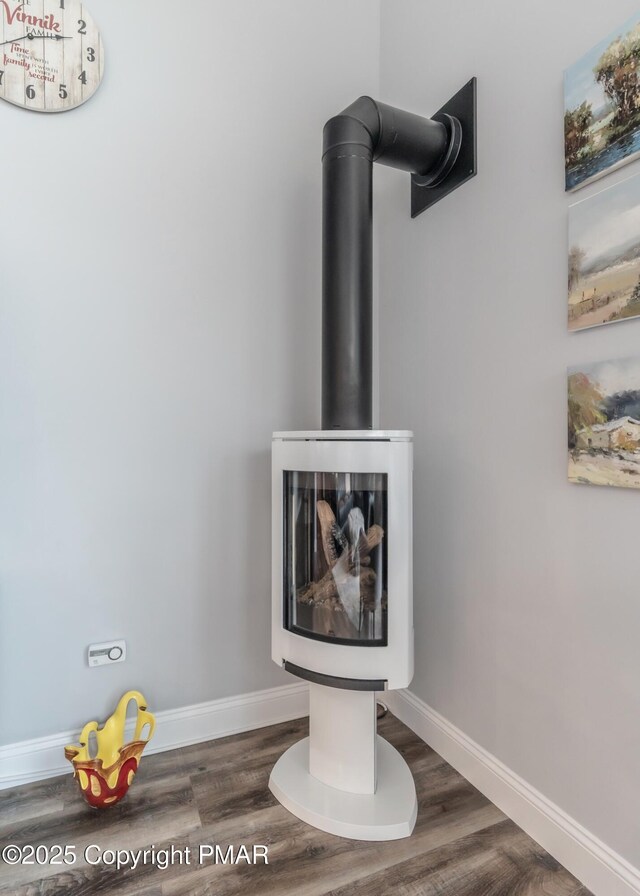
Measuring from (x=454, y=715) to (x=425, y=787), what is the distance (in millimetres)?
239

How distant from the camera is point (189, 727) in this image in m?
1.88

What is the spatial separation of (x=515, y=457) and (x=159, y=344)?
49.3 inches

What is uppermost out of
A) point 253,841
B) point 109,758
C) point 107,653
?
point 107,653

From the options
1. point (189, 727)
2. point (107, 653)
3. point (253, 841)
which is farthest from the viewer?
point (189, 727)

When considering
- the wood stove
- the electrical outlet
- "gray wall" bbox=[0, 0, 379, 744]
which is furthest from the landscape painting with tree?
the electrical outlet

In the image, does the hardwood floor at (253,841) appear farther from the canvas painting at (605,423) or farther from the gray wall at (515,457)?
the canvas painting at (605,423)

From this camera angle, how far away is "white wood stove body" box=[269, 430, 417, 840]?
1453 mm

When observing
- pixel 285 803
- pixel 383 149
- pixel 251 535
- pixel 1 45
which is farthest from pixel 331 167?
pixel 285 803

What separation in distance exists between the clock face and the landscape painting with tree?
63.3 inches

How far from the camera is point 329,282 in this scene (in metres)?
1.65

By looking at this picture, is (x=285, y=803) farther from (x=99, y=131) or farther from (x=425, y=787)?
(x=99, y=131)

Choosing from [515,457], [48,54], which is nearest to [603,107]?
[515,457]

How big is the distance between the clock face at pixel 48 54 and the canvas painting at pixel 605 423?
1798 mm

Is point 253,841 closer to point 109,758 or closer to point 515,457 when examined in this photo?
point 109,758
